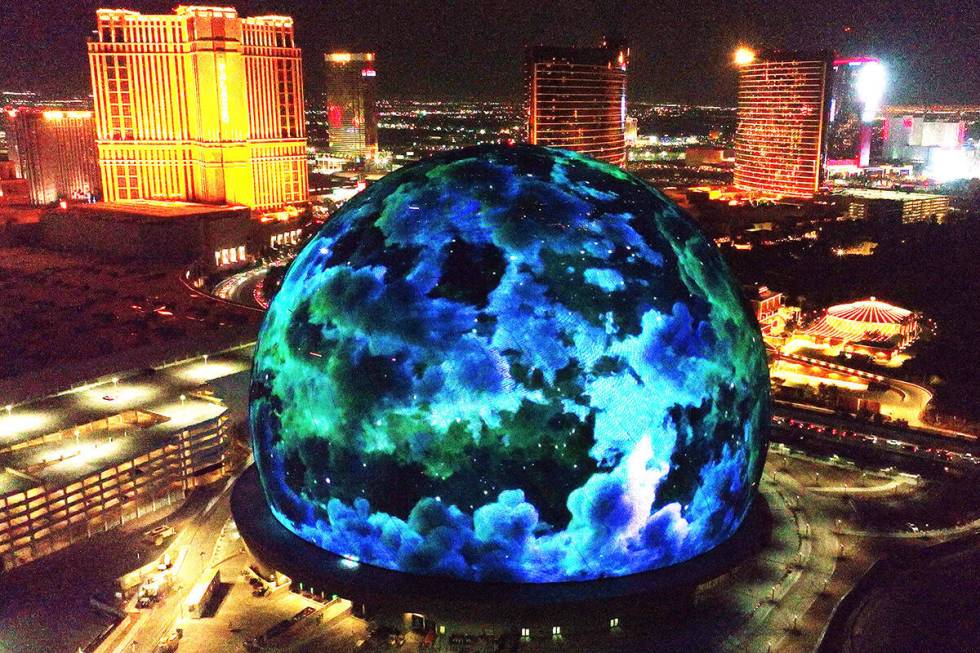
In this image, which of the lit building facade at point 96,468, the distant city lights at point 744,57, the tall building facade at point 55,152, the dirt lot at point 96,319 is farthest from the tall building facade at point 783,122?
the lit building facade at point 96,468

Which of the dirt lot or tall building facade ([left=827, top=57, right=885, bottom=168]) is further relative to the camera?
tall building facade ([left=827, top=57, right=885, bottom=168])

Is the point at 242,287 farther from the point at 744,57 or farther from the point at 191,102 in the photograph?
the point at 744,57

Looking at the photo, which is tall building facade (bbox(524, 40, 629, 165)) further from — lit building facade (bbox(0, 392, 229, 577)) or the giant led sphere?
the giant led sphere

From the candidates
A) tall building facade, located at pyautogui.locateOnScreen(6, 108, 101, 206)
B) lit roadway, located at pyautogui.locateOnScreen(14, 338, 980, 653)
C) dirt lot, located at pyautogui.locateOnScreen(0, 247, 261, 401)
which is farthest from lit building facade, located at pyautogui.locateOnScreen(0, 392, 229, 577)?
tall building facade, located at pyautogui.locateOnScreen(6, 108, 101, 206)

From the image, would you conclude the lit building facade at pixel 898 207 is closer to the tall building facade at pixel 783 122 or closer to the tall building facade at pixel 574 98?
the tall building facade at pixel 783 122

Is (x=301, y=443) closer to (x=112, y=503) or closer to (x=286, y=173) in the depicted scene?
(x=112, y=503)

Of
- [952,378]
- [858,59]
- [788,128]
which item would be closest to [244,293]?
[952,378]
